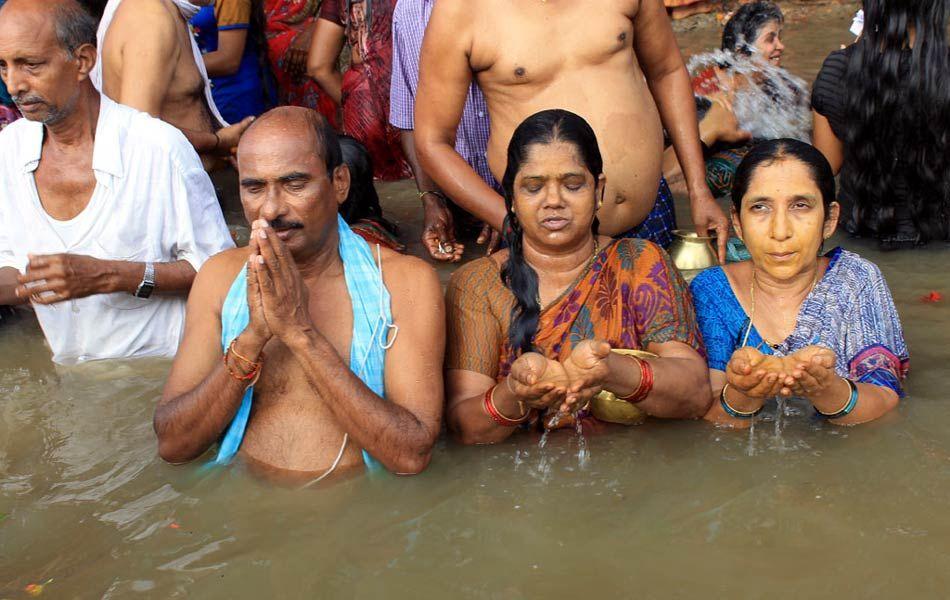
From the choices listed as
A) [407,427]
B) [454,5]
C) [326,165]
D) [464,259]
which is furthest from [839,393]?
[464,259]

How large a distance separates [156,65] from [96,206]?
1.17 metres

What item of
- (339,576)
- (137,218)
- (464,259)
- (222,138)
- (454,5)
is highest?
(454,5)

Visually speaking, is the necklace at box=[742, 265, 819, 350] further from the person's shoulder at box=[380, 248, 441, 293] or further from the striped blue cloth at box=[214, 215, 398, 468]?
the striped blue cloth at box=[214, 215, 398, 468]

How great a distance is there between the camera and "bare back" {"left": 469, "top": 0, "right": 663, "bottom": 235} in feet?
14.0

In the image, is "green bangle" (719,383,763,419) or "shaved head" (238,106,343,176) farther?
"green bangle" (719,383,763,419)

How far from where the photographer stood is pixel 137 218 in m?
4.27

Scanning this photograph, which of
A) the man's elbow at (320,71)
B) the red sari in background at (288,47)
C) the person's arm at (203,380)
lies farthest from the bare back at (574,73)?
the red sari in background at (288,47)

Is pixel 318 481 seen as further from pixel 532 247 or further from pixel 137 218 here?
pixel 137 218

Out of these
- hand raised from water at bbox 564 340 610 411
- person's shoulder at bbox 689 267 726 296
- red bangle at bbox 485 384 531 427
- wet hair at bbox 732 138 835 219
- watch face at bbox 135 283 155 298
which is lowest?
red bangle at bbox 485 384 531 427

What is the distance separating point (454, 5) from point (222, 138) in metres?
1.70

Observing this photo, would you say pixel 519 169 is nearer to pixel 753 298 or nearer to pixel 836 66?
pixel 753 298

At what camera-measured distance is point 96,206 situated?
4.24 metres

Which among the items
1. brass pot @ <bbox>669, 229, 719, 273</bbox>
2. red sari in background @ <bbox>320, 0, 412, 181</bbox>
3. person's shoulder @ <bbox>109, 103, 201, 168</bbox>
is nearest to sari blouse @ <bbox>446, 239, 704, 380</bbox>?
brass pot @ <bbox>669, 229, 719, 273</bbox>

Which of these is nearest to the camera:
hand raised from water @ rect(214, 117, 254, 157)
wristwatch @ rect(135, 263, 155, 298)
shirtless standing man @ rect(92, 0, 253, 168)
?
wristwatch @ rect(135, 263, 155, 298)
